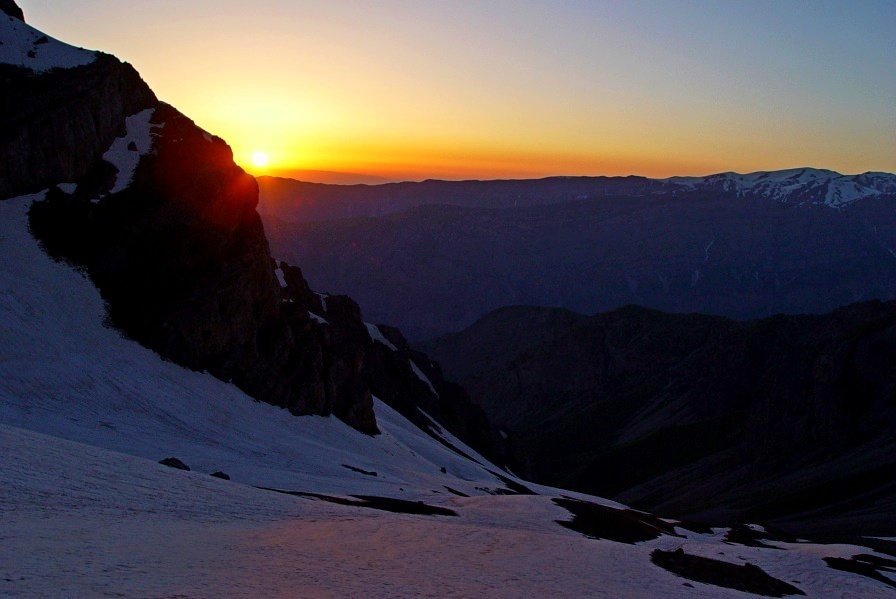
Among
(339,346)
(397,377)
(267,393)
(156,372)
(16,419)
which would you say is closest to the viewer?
(16,419)

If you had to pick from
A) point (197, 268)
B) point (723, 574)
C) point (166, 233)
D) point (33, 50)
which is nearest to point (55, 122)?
point (166, 233)

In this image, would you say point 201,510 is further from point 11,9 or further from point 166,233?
point 11,9

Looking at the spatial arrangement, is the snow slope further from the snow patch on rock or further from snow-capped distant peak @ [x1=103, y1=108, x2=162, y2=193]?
the snow patch on rock

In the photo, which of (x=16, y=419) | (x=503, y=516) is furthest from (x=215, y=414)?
(x=503, y=516)

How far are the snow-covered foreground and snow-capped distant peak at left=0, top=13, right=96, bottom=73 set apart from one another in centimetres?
1679

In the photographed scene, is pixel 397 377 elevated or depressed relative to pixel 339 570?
depressed

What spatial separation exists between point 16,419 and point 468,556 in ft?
78.7

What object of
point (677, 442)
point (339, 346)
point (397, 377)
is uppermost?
point (339, 346)

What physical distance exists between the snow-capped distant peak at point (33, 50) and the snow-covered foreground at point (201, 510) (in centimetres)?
1679

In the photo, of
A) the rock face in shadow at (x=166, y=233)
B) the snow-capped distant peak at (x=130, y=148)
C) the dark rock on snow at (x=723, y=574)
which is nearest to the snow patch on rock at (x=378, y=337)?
the rock face in shadow at (x=166, y=233)

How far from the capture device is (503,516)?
133 ft

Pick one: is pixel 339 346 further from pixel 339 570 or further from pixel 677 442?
pixel 677 442

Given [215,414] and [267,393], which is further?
[267,393]

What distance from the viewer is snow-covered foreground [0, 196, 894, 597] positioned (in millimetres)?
21188
